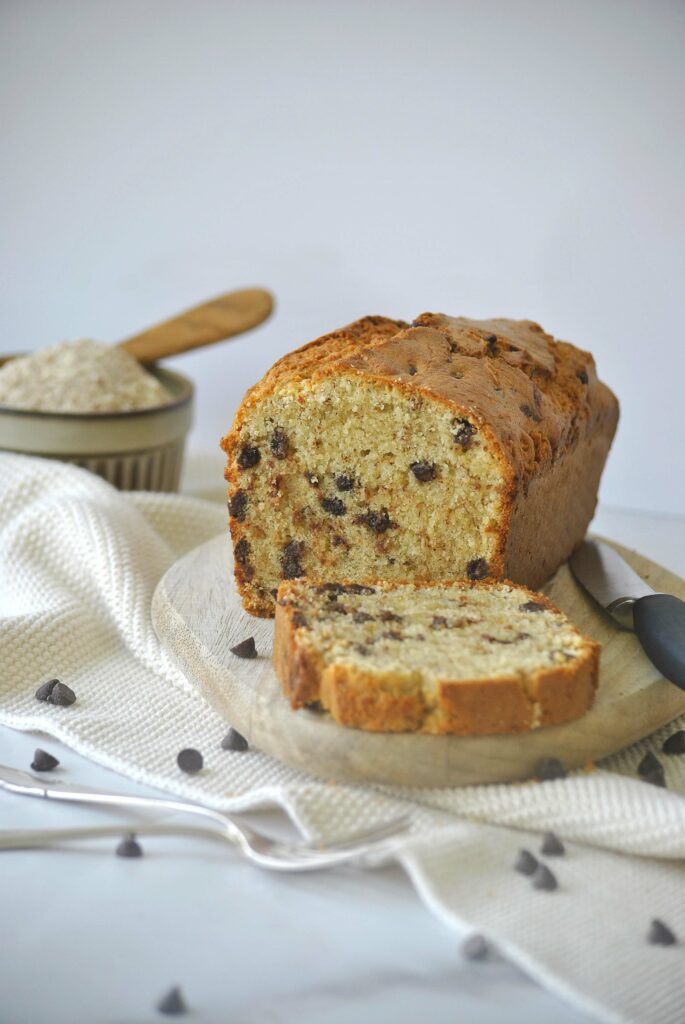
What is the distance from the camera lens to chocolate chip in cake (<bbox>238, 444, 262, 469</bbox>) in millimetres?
2850

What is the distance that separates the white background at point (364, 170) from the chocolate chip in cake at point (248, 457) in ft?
7.12

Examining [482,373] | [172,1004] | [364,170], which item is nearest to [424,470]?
[482,373]

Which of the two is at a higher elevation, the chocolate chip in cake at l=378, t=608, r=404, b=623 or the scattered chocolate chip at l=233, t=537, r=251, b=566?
the chocolate chip in cake at l=378, t=608, r=404, b=623

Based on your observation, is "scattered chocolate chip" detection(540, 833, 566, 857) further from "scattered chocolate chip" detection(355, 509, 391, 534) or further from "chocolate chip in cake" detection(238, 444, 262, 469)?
"chocolate chip in cake" detection(238, 444, 262, 469)

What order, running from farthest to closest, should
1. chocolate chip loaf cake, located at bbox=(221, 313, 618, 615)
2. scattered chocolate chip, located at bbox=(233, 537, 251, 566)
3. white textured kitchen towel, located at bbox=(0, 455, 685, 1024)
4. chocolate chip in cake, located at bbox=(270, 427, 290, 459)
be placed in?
scattered chocolate chip, located at bbox=(233, 537, 251, 566), chocolate chip in cake, located at bbox=(270, 427, 290, 459), chocolate chip loaf cake, located at bbox=(221, 313, 618, 615), white textured kitchen towel, located at bbox=(0, 455, 685, 1024)

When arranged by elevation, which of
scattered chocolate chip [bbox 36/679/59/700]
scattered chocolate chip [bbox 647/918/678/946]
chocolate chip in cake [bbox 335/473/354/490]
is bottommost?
scattered chocolate chip [bbox 36/679/59/700]

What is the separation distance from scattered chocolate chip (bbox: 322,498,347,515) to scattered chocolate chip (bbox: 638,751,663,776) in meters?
0.99

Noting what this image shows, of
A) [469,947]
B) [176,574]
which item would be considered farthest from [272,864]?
[176,574]

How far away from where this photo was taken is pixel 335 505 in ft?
9.45

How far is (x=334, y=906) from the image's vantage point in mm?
1971

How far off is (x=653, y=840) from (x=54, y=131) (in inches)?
191

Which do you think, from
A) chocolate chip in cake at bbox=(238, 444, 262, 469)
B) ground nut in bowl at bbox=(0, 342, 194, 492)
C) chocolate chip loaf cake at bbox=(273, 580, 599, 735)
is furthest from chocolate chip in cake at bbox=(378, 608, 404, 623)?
ground nut in bowl at bbox=(0, 342, 194, 492)

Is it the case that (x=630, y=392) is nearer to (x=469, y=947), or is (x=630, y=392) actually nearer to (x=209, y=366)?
(x=209, y=366)

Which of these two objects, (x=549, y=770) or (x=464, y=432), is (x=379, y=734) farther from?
(x=464, y=432)
